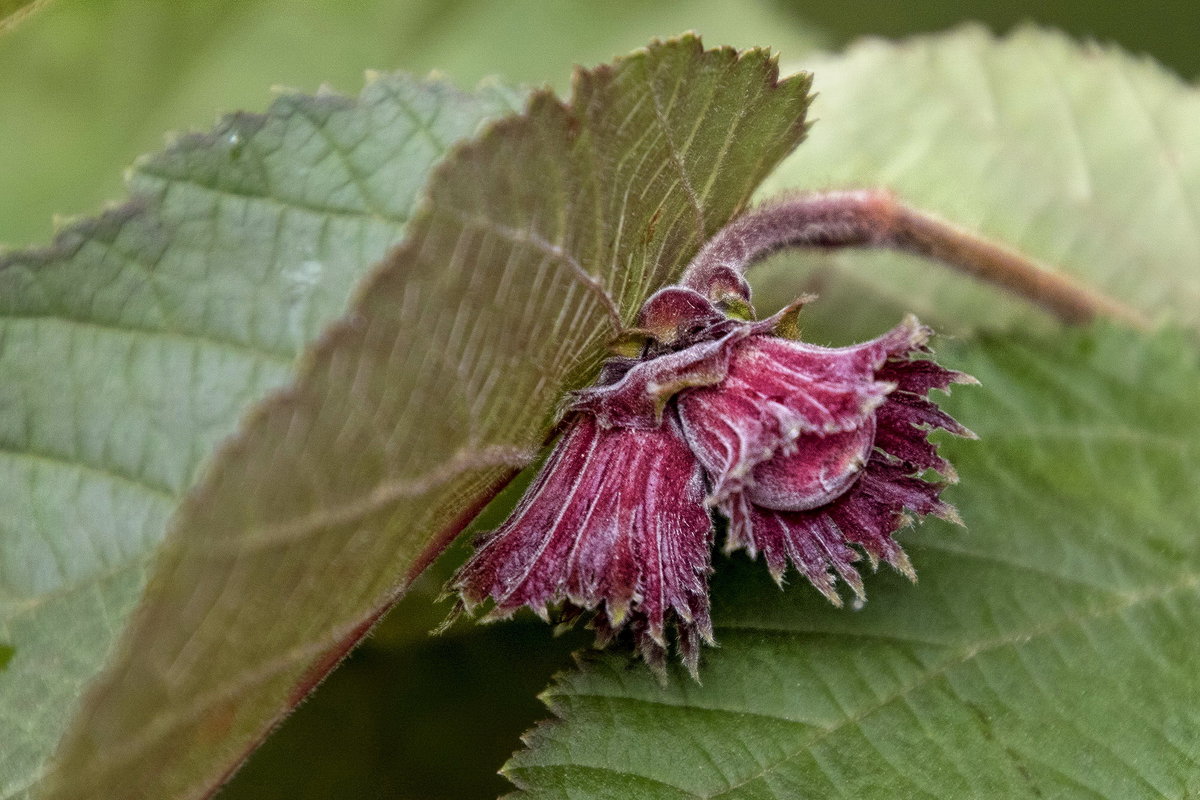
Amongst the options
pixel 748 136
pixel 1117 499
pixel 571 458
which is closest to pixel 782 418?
pixel 571 458

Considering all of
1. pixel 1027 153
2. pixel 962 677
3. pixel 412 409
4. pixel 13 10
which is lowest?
pixel 962 677

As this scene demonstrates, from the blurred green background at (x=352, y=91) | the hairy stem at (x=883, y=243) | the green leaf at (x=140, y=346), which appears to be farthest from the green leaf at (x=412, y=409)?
the blurred green background at (x=352, y=91)

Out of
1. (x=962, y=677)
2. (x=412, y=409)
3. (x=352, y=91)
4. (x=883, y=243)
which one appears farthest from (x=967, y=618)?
(x=352, y=91)

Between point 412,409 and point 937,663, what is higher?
point 412,409

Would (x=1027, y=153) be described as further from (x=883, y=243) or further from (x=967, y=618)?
(x=967, y=618)

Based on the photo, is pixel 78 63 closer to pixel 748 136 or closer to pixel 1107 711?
pixel 748 136

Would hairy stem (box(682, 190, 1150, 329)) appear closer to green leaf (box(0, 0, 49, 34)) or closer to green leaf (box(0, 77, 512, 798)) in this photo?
green leaf (box(0, 77, 512, 798))

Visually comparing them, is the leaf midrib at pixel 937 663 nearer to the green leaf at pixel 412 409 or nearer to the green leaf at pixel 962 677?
the green leaf at pixel 962 677

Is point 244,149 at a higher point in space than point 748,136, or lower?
higher
